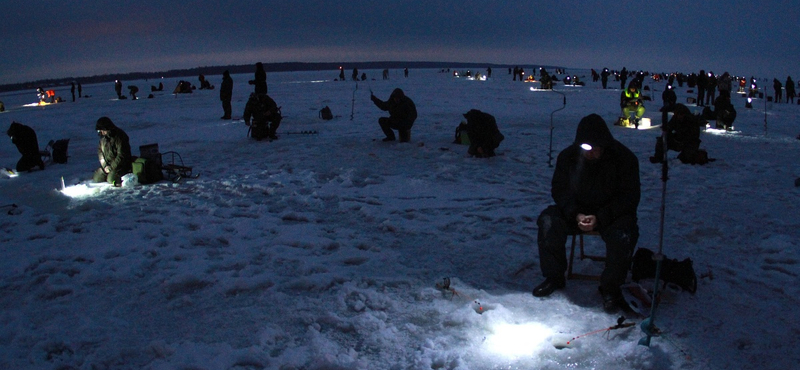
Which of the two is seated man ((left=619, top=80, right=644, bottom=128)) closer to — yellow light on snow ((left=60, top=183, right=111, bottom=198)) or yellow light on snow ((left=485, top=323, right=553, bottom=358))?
yellow light on snow ((left=485, top=323, right=553, bottom=358))

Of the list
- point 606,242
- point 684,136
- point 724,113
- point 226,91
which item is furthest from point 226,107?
point 606,242

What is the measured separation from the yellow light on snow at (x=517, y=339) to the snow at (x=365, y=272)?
0.01m

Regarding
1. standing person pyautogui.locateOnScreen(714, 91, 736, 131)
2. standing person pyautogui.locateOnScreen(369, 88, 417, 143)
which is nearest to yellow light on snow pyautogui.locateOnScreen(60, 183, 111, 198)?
standing person pyautogui.locateOnScreen(369, 88, 417, 143)

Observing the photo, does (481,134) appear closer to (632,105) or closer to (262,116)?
(262,116)

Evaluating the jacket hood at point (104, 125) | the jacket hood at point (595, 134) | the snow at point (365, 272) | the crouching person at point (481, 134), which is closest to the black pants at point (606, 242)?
the snow at point (365, 272)

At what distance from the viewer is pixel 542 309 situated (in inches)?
145

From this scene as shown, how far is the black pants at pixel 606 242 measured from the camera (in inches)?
143

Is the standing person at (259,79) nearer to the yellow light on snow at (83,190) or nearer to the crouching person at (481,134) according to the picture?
the yellow light on snow at (83,190)

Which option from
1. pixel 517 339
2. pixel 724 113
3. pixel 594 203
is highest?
pixel 724 113

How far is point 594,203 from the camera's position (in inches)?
156

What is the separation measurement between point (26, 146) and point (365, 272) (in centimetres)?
866

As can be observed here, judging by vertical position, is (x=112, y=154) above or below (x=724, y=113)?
below

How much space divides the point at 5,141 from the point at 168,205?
11.7 metres

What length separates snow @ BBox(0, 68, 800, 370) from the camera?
10.3 feet
